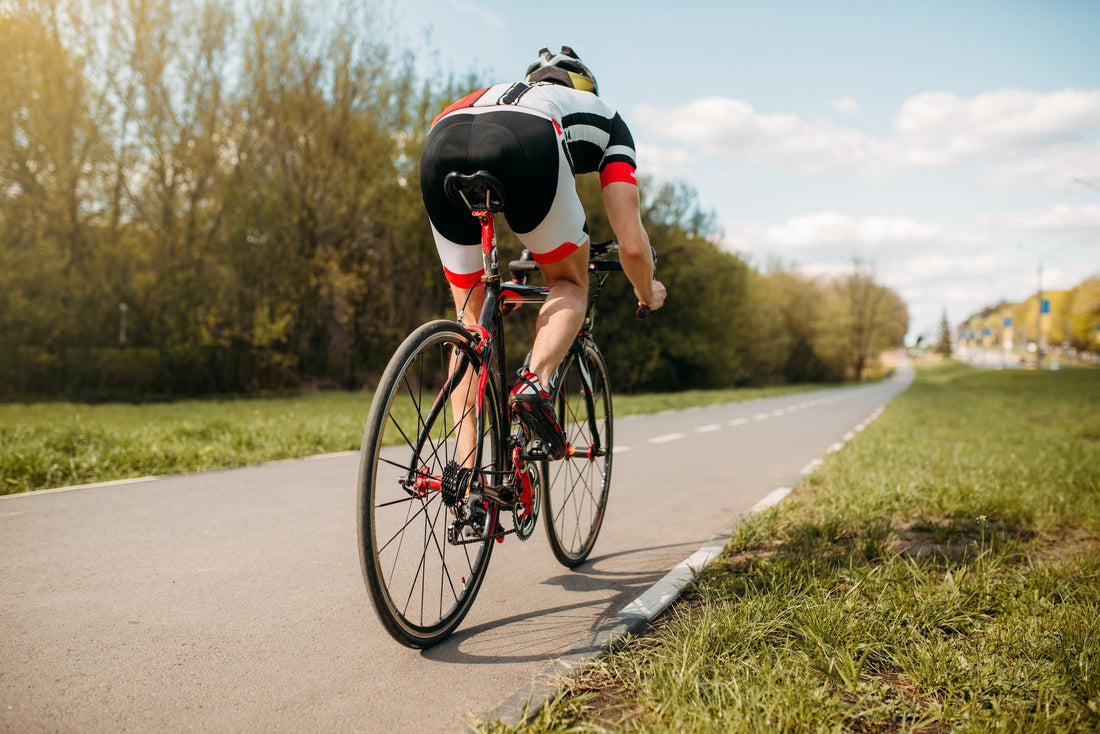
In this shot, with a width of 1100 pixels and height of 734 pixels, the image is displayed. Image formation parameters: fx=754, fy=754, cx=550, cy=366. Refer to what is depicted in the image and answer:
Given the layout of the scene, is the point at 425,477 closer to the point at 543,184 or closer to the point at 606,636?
the point at 606,636

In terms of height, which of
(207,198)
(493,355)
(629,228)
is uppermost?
(207,198)

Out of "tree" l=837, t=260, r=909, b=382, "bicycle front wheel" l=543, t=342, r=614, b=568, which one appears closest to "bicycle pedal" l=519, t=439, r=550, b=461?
"bicycle front wheel" l=543, t=342, r=614, b=568

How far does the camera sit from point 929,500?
482 centimetres

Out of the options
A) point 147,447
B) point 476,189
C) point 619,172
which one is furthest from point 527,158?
point 147,447

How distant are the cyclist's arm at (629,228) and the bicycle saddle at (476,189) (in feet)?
1.50

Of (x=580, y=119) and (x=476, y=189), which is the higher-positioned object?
(x=580, y=119)

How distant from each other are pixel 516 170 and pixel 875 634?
75.7 inches

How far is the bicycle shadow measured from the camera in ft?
8.02

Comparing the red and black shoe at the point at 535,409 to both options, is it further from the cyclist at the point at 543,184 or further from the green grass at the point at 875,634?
the green grass at the point at 875,634

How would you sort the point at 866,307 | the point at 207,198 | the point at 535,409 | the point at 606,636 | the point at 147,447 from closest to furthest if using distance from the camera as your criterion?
the point at 606,636 < the point at 535,409 < the point at 147,447 < the point at 207,198 < the point at 866,307

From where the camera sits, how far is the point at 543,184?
2.55 m

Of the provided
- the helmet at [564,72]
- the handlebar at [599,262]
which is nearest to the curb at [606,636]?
the handlebar at [599,262]

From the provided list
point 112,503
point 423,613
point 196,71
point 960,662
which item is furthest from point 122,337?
point 960,662

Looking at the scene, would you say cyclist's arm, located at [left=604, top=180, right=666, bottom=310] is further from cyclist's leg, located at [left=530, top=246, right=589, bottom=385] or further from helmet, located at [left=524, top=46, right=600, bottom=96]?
helmet, located at [left=524, top=46, right=600, bottom=96]
